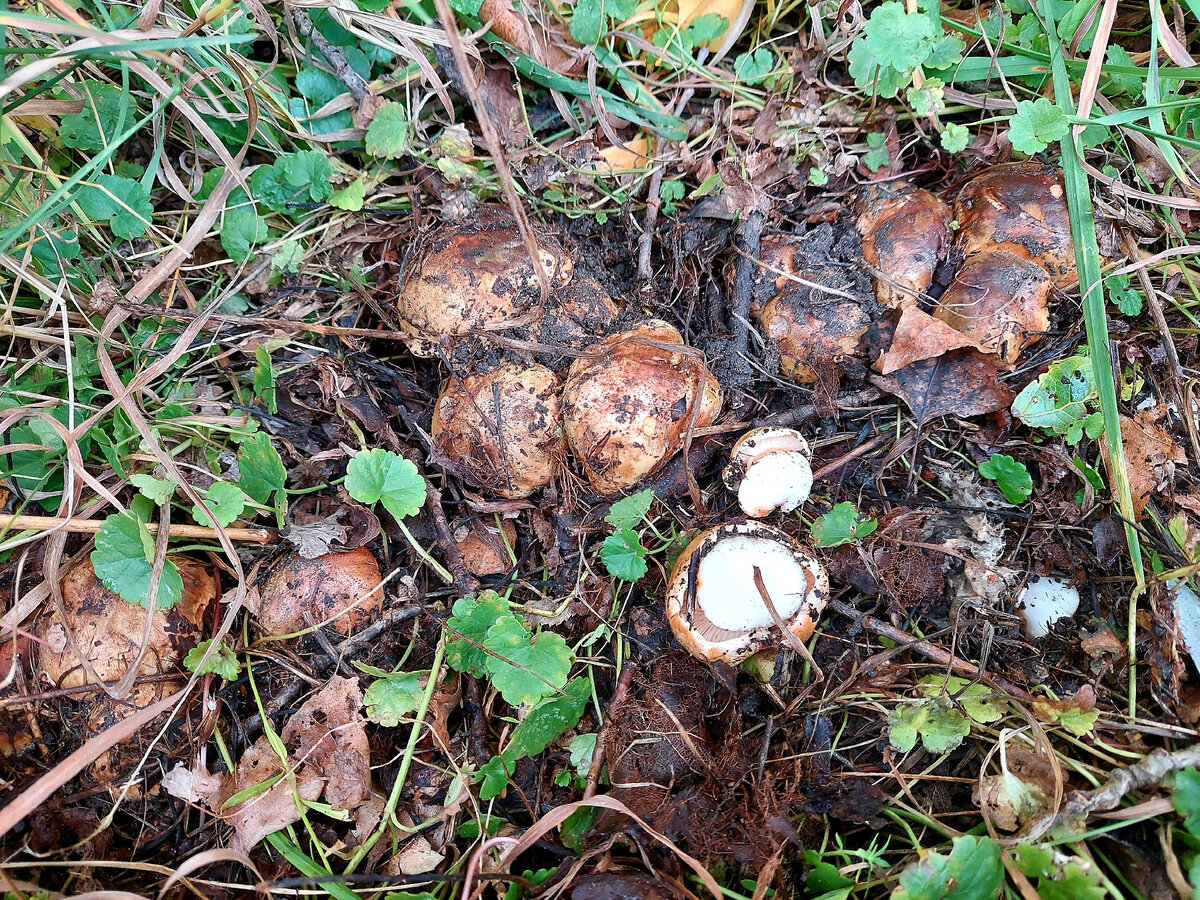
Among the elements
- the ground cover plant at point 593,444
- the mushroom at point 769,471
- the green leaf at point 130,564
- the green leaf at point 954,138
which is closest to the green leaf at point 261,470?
the ground cover plant at point 593,444

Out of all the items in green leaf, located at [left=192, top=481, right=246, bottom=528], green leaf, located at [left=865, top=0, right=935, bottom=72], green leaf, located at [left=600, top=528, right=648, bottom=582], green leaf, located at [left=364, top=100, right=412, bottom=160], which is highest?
green leaf, located at [left=364, top=100, right=412, bottom=160]

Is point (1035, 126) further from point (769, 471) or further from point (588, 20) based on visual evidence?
point (588, 20)

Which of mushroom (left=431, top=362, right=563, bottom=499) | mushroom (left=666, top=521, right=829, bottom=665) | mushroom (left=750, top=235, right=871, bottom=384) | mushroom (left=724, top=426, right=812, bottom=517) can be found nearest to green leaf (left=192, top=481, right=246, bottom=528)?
mushroom (left=431, top=362, right=563, bottom=499)

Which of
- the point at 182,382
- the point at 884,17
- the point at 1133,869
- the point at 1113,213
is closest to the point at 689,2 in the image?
the point at 884,17

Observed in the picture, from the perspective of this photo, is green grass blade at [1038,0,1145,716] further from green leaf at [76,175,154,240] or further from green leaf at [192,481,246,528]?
green leaf at [76,175,154,240]

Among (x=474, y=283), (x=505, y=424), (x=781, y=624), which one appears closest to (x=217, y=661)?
(x=505, y=424)

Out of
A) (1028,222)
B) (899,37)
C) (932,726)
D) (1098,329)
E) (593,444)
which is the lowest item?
(932,726)

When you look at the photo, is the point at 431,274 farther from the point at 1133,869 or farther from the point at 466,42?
the point at 1133,869
